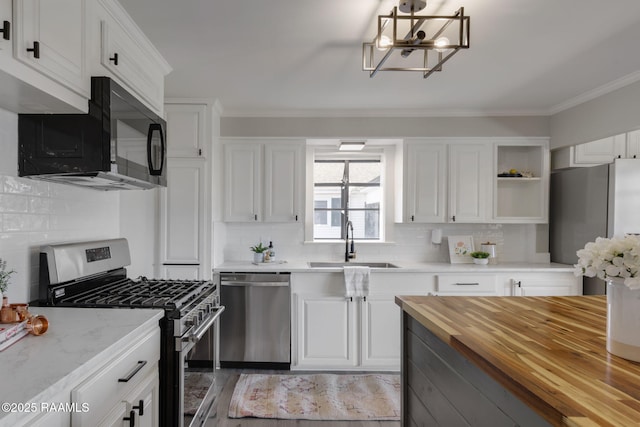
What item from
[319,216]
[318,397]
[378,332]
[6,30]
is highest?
[6,30]

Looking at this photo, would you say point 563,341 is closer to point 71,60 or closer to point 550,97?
point 71,60

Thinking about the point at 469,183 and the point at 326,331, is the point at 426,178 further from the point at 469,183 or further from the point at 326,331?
the point at 326,331

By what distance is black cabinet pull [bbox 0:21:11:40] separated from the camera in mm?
1155

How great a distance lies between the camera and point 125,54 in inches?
77.9

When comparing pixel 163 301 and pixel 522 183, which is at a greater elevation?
pixel 522 183

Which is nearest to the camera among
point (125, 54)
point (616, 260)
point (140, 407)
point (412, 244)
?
point (616, 260)

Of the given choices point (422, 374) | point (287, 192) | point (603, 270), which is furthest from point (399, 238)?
point (603, 270)

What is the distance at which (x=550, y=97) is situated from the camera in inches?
129

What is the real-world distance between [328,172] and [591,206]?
251 centimetres

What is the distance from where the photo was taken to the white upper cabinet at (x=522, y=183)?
3648 mm

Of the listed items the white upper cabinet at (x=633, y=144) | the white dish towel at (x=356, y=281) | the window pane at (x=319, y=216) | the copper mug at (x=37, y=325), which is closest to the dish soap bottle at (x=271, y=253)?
the window pane at (x=319, y=216)

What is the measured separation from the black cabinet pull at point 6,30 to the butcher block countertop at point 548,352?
1.79 meters

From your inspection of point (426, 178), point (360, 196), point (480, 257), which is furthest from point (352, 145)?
point (480, 257)

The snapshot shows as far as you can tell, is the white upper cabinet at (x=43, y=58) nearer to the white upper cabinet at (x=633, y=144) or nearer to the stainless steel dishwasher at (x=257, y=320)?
the stainless steel dishwasher at (x=257, y=320)
